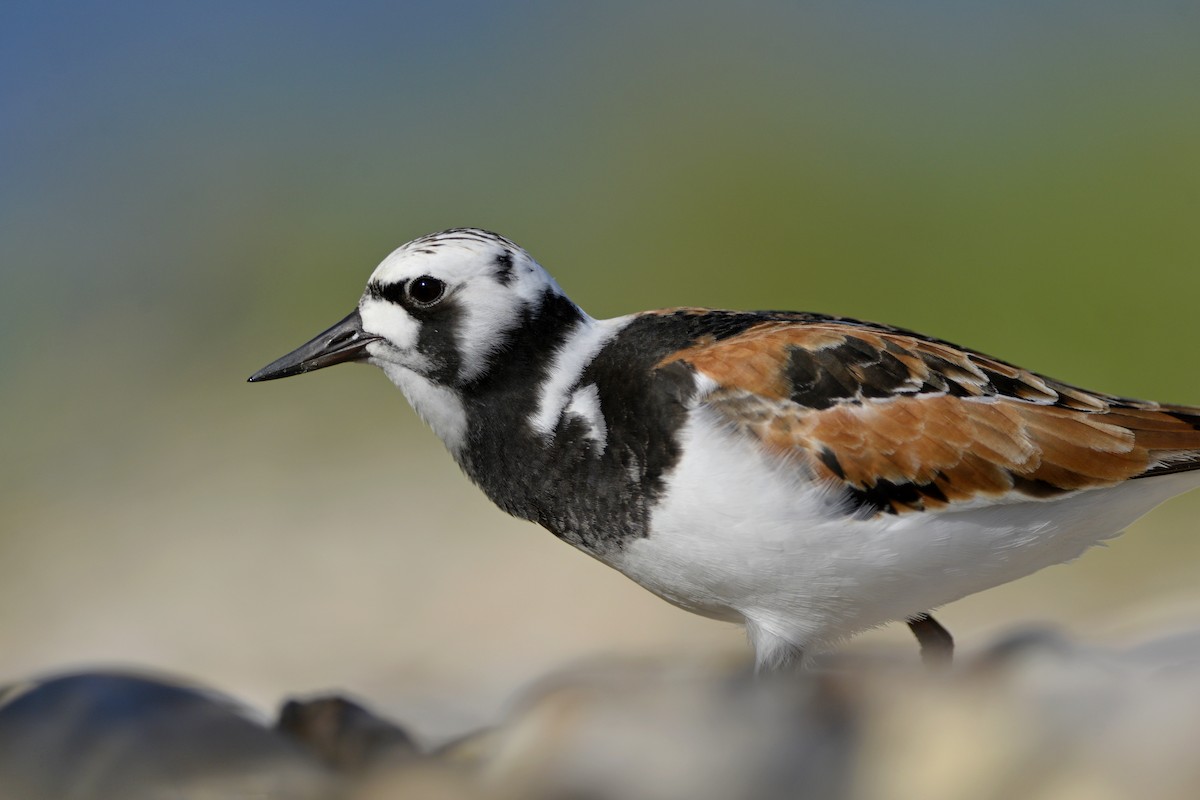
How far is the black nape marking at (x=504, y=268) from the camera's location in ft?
12.6

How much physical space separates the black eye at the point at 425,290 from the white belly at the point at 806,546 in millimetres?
892

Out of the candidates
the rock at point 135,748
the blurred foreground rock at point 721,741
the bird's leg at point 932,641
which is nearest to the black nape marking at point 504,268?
the blurred foreground rock at point 721,741

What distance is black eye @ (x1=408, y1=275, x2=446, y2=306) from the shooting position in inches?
149

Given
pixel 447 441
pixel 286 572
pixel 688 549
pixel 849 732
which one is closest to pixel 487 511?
pixel 286 572

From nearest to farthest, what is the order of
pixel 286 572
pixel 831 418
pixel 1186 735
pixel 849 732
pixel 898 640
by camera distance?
pixel 1186 735 → pixel 849 732 → pixel 831 418 → pixel 898 640 → pixel 286 572

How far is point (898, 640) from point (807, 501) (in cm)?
322

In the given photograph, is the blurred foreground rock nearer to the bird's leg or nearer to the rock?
the rock

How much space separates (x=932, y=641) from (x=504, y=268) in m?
1.96

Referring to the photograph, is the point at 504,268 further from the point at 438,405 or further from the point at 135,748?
the point at 135,748

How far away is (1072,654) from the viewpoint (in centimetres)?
343

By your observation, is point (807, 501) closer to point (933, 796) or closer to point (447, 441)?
point (933, 796)

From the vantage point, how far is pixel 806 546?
3.55m

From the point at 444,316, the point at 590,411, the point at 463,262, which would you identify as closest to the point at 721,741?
the point at 590,411

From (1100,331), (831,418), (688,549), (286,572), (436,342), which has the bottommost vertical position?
(286,572)
